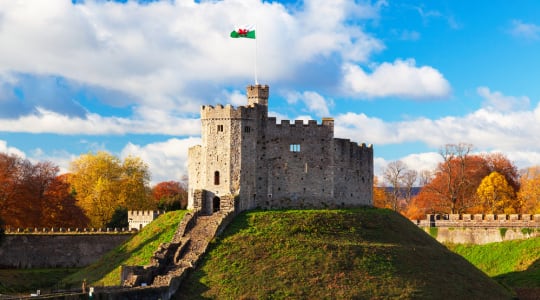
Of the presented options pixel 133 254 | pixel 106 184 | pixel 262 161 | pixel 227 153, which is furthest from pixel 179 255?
pixel 106 184

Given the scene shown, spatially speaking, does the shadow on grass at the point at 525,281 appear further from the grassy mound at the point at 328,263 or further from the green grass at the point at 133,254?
the green grass at the point at 133,254

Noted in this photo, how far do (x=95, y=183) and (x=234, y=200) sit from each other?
52.6 m

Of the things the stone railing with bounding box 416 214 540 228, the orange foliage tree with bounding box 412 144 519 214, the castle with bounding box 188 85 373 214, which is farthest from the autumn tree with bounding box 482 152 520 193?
the castle with bounding box 188 85 373 214

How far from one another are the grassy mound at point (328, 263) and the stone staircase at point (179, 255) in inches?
31.2

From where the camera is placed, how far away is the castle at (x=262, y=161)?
61.2 metres

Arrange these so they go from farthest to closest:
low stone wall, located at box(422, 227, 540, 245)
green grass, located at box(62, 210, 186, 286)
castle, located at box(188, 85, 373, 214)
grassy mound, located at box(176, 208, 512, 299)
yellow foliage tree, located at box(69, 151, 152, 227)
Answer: yellow foliage tree, located at box(69, 151, 152, 227)
low stone wall, located at box(422, 227, 540, 245)
castle, located at box(188, 85, 373, 214)
green grass, located at box(62, 210, 186, 286)
grassy mound, located at box(176, 208, 512, 299)

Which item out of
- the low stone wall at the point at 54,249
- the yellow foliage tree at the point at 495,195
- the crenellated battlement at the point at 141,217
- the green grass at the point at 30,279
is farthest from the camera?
the yellow foliage tree at the point at 495,195

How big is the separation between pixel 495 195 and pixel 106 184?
53.0m

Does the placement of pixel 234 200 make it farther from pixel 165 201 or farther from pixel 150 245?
pixel 165 201

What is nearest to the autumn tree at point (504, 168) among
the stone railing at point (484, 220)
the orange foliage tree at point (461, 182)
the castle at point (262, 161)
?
the orange foliage tree at point (461, 182)

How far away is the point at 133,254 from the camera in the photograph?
197 feet

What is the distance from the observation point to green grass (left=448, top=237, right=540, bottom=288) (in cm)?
6456

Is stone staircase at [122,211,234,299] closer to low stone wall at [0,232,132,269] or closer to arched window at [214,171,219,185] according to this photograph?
arched window at [214,171,219,185]

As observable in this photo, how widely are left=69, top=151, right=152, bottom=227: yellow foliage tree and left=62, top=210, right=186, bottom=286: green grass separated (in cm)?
3537
